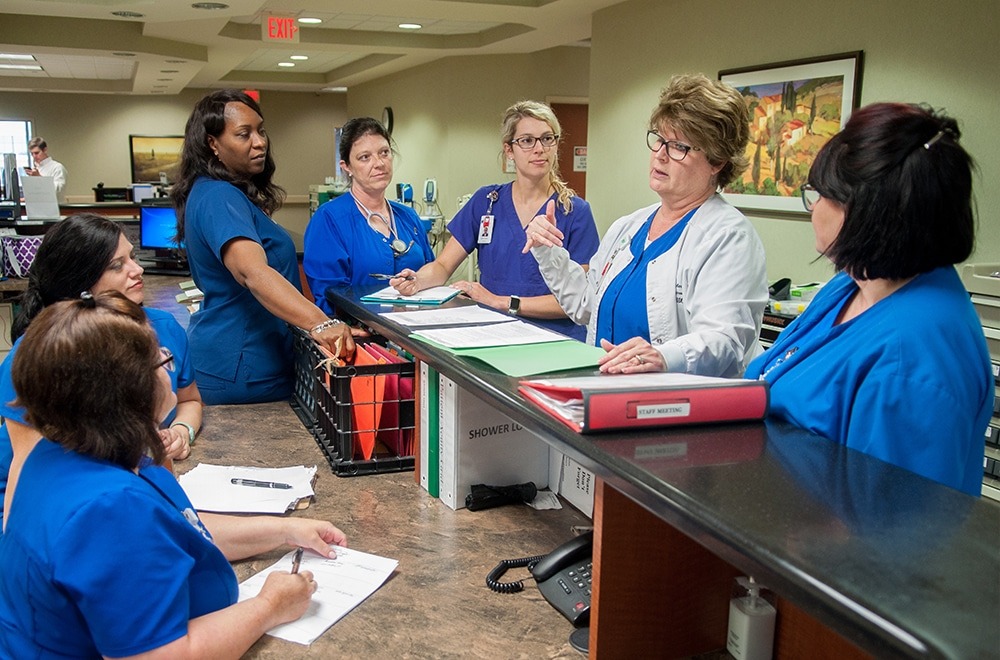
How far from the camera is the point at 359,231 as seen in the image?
2758 millimetres

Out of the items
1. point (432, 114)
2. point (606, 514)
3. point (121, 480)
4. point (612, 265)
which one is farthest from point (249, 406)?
point (432, 114)

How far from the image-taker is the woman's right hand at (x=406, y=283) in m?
2.42

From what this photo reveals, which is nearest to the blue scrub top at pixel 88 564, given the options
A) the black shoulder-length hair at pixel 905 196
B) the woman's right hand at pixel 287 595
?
the woman's right hand at pixel 287 595

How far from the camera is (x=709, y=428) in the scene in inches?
43.9

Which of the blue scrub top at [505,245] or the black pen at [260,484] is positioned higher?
the blue scrub top at [505,245]

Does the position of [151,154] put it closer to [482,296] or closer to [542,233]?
[482,296]

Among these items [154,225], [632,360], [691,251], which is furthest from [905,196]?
[154,225]

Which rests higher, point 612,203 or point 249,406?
point 612,203

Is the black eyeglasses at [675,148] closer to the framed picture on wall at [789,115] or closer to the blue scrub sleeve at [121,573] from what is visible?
the blue scrub sleeve at [121,573]

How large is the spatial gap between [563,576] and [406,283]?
4.34ft

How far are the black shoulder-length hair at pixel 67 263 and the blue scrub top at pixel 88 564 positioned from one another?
32.0 inches

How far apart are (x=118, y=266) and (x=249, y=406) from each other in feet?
1.98

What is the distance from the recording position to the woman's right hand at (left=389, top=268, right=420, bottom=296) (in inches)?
95.1

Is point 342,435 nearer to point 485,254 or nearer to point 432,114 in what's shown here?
point 485,254
